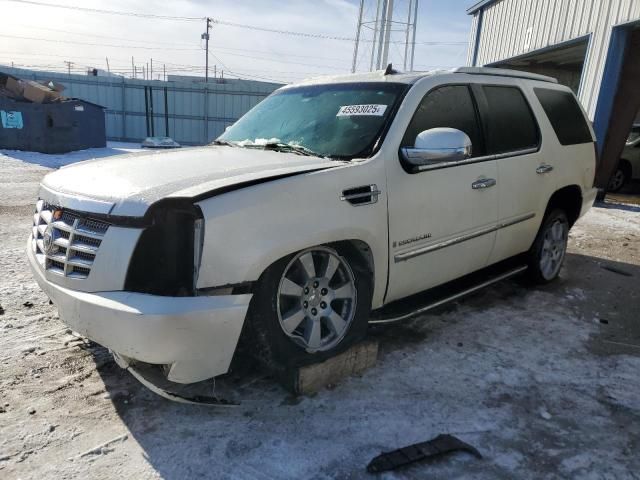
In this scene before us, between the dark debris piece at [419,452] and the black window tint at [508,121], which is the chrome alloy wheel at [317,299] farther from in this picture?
the black window tint at [508,121]

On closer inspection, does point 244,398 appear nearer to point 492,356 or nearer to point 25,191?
point 492,356

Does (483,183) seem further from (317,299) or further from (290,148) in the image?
(317,299)

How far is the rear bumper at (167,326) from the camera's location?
218cm

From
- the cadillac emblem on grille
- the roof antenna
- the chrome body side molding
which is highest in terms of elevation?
the roof antenna

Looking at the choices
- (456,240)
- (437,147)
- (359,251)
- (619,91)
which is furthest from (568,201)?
(619,91)

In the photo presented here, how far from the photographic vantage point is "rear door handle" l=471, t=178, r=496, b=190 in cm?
360

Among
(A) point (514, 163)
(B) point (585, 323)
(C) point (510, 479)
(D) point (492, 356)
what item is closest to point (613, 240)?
(B) point (585, 323)

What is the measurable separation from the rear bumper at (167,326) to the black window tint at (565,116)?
3.67m

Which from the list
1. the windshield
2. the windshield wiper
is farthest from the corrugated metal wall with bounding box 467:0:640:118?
the windshield wiper

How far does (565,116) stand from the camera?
15.9 feet

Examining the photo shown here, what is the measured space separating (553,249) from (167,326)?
4105 mm

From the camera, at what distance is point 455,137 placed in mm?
3055

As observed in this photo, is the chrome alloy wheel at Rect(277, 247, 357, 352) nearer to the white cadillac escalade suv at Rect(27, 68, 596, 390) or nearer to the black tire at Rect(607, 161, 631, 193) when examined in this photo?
the white cadillac escalade suv at Rect(27, 68, 596, 390)

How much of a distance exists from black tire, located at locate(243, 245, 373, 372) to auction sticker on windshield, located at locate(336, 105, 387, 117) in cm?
96
